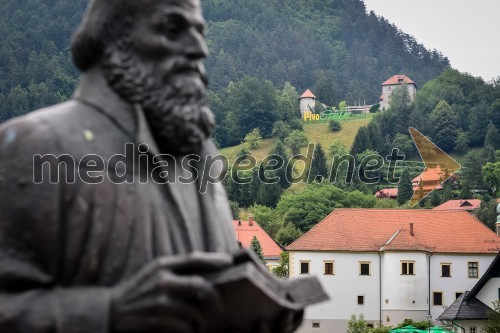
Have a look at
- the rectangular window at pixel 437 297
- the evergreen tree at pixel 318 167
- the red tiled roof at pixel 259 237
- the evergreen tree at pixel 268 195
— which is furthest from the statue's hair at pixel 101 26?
the evergreen tree at pixel 318 167

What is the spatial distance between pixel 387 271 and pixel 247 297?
→ 94.6m

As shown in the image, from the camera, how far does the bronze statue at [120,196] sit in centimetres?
411

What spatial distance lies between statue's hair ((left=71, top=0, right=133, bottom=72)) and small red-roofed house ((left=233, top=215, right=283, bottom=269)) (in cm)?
11734

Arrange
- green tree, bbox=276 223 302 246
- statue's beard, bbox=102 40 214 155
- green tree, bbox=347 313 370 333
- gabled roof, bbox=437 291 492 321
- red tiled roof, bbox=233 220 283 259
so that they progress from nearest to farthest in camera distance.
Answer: statue's beard, bbox=102 40 214 155 → gabled roof, bbox=437 291 492 321 → green tree, bbox=347 313 370 333 → red tiled roof, bbox=233 220 283 259 → green tree, bbox=276 223 302 246

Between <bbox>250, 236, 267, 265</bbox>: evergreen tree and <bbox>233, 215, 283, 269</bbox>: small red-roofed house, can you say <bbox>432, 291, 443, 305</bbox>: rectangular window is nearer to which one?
<bbox>250, 236, 267, 265</bbox>: evergreen tree

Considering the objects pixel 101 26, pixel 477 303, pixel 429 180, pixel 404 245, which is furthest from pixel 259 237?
pixel 101 26

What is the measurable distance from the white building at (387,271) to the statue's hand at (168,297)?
305ft

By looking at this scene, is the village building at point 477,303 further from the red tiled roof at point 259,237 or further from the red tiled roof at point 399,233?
the red tiled roof at point 259,237

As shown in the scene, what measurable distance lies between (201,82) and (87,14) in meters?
0.48

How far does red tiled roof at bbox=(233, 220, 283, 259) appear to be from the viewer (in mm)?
126181

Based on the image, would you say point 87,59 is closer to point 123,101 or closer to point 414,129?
point 123,101

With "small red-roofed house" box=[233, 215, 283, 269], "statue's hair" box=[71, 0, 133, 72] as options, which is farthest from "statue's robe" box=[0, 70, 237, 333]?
"small red-roofed house" box=[233, 215, 283, 269]

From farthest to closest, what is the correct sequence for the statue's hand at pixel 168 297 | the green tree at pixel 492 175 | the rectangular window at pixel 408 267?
the green tree at pixel 492 175 → the rectangular window at pixel 408 267 → the statue's hand at pixel 168 297

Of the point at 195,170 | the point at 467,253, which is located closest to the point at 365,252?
the point at 467,253
